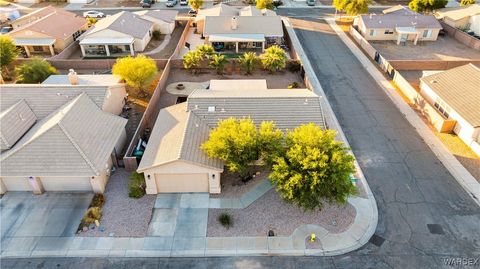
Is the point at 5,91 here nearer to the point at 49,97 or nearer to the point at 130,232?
the point at 49,97

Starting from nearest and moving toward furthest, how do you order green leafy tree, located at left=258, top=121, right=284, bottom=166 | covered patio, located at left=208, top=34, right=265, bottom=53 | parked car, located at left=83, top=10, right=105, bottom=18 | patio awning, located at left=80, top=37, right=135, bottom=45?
green leafy tree, located at left=258, top=121, right=284, bottom=166 < patio awning, located at left=80, top=37, right=135, bottom=45 < covered patio, located at left=208, top=34, right=265, bottom=53 < parked car, located at left=83, top=10, right=105, bottom=18

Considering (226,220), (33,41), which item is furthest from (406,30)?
(33,41)

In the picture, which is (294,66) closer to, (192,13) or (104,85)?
(104,85)

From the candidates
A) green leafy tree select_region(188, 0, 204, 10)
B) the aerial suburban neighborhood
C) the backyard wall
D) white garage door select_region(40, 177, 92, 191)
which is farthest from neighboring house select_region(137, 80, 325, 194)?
green leafy tree select_region(188, 0, 204, 10)

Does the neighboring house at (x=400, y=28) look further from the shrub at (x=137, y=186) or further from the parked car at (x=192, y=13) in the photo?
the shrub at (x=137, y=186)

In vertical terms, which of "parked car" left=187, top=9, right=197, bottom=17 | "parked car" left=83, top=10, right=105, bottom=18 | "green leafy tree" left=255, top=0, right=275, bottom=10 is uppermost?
"green leafy tree" left=255, top=0, right=275, bottom=10

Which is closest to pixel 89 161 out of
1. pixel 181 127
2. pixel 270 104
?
pixel 181 127

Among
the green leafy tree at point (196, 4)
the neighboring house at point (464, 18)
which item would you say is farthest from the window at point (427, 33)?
the green leafy tree at point (196, 4)

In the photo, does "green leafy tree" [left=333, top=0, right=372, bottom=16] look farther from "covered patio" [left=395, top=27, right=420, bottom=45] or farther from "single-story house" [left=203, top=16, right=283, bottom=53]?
"single-story house" [left=203, top=16, right=283, bottom=53]
